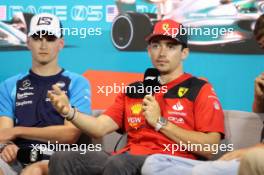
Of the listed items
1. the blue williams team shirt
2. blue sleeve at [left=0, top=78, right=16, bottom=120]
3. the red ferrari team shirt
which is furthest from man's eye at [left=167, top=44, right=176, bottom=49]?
blue sleeve at [left=0, top=78, right=16, bottom=120]

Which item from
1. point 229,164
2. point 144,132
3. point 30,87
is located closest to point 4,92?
point 30,87

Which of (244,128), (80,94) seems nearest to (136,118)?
(80,94)

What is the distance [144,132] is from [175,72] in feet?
0.98

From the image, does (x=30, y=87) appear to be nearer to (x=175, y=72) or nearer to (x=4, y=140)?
(x=4, y=140)

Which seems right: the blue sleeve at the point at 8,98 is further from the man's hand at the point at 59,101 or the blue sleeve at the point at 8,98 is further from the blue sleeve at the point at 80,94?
the man's hand at the point at 59,101

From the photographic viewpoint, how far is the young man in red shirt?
2.28 meters

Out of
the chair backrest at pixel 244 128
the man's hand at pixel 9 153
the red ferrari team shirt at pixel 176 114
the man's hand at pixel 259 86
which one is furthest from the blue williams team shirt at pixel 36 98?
the man's hand at pixel 259 86

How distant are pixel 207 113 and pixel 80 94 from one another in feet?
2.17

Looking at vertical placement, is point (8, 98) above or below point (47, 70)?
below

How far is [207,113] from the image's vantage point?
2.35m

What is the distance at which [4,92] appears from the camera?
9.23 ft

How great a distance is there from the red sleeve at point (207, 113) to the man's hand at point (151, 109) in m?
0.18

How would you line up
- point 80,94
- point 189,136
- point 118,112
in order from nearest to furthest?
1. point 189,136
2. point 118,112
3. point 80,94

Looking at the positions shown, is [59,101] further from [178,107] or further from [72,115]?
[178,107]
